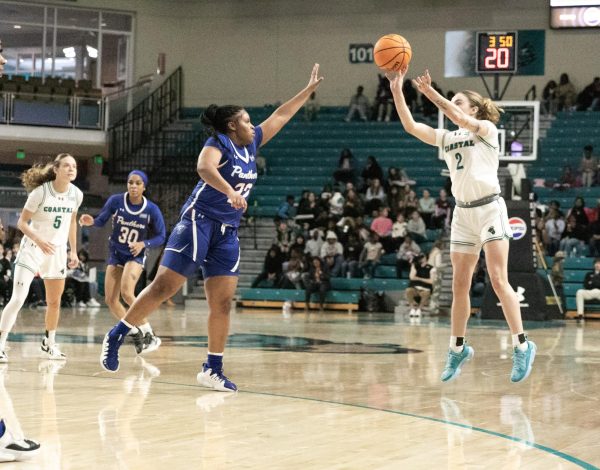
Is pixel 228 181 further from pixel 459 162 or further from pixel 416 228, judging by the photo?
pixel 416 228

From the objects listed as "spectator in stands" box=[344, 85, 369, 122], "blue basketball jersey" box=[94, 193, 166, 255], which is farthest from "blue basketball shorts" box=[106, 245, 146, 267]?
"spectator in stands" box=[344, 85, 369, 122]

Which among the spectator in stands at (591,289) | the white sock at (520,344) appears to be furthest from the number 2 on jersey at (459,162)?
the spectator in stands at (591,289)

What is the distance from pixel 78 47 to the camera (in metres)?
27.6

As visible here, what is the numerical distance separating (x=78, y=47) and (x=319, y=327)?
53.3 ft

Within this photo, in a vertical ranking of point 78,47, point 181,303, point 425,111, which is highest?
point 78,47

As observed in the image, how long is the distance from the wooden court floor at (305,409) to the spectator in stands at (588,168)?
11.6 metres

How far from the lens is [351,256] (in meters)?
20.6

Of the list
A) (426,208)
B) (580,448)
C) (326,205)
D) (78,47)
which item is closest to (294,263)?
(326,205)

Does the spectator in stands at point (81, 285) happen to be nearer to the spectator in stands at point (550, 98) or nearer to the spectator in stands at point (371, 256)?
the spectator in stands at point (371, 256)

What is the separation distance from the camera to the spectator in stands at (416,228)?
20625 millimetres

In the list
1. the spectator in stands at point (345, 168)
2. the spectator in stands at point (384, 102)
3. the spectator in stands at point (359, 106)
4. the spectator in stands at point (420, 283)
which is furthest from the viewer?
the spectator in stands at point (359, 106)

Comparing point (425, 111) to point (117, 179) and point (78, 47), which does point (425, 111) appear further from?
point (78, 47)

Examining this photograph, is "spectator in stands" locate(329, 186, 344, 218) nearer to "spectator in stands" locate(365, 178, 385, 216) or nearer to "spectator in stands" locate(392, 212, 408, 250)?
"spectator in stands" locate(365, 178, 385, 216)

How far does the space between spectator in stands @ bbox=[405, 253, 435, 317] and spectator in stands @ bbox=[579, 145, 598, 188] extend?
501cm
